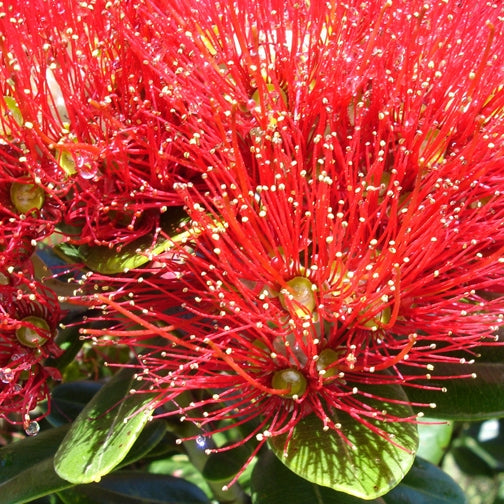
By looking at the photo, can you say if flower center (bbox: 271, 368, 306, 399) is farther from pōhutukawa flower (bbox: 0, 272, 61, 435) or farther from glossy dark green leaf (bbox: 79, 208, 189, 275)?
pōhutukawa flower (bbox: 0, 272, 61, 435)

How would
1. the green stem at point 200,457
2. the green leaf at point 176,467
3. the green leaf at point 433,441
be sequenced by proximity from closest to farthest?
the green stem at point 200,457, the green leaf at point 433,441, the green leaf at point 176,467

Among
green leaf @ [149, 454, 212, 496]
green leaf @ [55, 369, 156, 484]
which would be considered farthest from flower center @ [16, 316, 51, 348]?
green leaf @ [149, 454, 212, 496]

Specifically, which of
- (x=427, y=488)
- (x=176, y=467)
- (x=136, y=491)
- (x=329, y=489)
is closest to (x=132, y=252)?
(x=329, y=489)

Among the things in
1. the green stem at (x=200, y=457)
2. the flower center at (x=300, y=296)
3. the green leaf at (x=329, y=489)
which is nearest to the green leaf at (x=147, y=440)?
the green stem at (x=200, y=457)

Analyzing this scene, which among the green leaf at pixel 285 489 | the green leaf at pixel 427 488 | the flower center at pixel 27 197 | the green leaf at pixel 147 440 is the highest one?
the flower center at pixel 27 197

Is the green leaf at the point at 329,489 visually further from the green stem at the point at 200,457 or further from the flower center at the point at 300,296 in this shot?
the flower center at the point at 300,296

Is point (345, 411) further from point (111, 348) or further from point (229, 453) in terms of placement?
point (111, 348)

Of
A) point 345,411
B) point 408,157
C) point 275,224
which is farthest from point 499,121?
point 345,411

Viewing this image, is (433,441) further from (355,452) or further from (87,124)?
(87,124)
